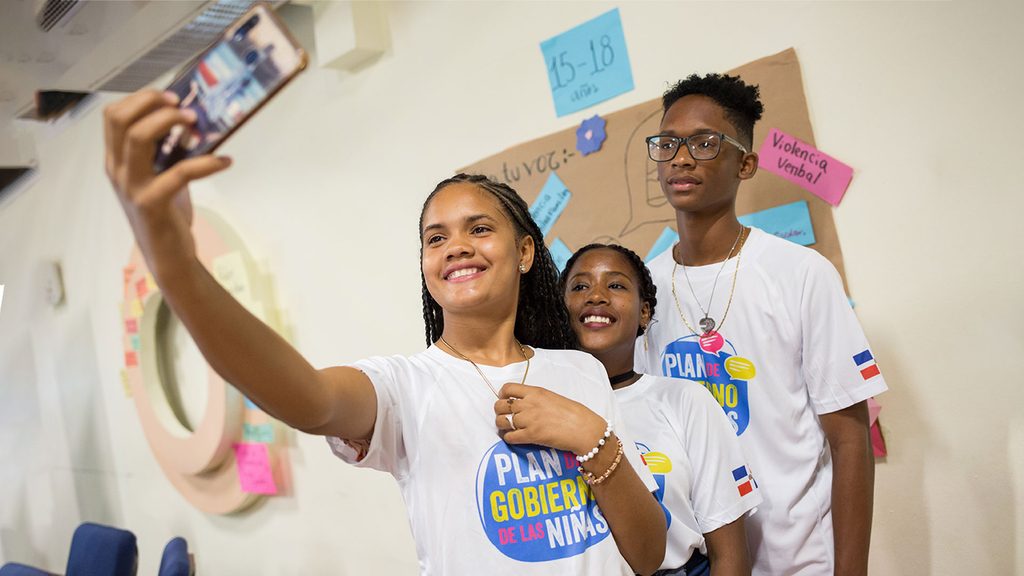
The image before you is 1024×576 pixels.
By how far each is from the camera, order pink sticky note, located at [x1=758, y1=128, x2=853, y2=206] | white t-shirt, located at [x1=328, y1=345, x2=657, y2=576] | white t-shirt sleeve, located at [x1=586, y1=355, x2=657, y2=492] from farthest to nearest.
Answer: pink sticky note, located at [x1=758, y1=128, x2=853, y2=206] < white t-shirt sleeve, located at [x1=586, y1=355, x2=657, y2=492] < white t-shirt, located at [x1=328, y1=345, x2=657, y2=576]

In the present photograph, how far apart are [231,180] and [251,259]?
1.19 feet

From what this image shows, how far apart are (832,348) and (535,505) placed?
2.16 feet

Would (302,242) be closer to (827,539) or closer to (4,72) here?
(4,72)

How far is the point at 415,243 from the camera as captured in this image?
253cm

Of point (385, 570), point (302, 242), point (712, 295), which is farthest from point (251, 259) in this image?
point (712, 295)

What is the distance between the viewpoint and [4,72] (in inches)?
130

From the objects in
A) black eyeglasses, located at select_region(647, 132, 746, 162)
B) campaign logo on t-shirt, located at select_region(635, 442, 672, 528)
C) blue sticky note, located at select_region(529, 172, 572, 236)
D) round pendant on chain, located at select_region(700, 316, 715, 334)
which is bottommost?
campaign logo on t-shirt, located at select_region(635, 442, 672, 528)

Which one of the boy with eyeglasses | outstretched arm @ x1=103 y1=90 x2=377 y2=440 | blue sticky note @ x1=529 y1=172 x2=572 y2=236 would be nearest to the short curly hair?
the boy with eyeglasses

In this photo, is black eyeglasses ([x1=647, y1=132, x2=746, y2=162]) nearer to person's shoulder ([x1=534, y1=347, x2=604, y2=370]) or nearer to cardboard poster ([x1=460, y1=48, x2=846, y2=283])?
cardboard poster ([x1=460, y1=48, x2=846, y2=283])

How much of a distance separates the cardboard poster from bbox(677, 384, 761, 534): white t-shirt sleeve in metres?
0.60

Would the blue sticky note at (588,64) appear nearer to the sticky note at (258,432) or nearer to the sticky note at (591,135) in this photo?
the sticky note at (591,135)

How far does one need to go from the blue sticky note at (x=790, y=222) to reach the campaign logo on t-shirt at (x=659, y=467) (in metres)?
0.70

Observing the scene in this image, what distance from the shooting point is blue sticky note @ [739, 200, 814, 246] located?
169 cm

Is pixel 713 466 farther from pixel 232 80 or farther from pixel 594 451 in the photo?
pixel 232 80
